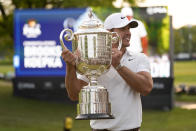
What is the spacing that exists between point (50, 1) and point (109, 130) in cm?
2917

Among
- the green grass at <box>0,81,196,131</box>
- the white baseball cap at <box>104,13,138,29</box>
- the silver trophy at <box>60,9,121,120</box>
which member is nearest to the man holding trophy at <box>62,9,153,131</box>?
the white baseball cap at <box>104,13,138,29</box>

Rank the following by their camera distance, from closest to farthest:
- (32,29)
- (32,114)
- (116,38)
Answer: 1. (116,38)
2. (32,114)
3. (32,29)

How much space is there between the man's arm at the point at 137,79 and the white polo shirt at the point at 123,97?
8cm

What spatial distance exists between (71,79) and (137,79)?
0.50 metres

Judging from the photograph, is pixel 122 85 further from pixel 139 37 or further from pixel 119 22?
pixel 139 37

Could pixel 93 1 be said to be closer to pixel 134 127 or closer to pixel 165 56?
pixel 165 56

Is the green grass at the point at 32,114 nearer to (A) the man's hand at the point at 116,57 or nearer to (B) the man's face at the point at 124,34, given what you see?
(B) the man's face at the point at 124,34

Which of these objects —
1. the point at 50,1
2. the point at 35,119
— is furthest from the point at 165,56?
the point at 50,1

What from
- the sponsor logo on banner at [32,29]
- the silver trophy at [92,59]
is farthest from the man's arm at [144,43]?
the silver trophy at [92,59]

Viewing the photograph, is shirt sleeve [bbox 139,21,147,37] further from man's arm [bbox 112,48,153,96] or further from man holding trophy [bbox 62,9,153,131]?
man's arm [bbox 112,48,153,96]

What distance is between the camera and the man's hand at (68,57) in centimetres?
426

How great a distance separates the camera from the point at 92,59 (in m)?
4.36

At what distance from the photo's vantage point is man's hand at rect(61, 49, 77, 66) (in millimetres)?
4262

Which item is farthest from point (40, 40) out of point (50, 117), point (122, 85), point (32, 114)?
point (122, 85)
